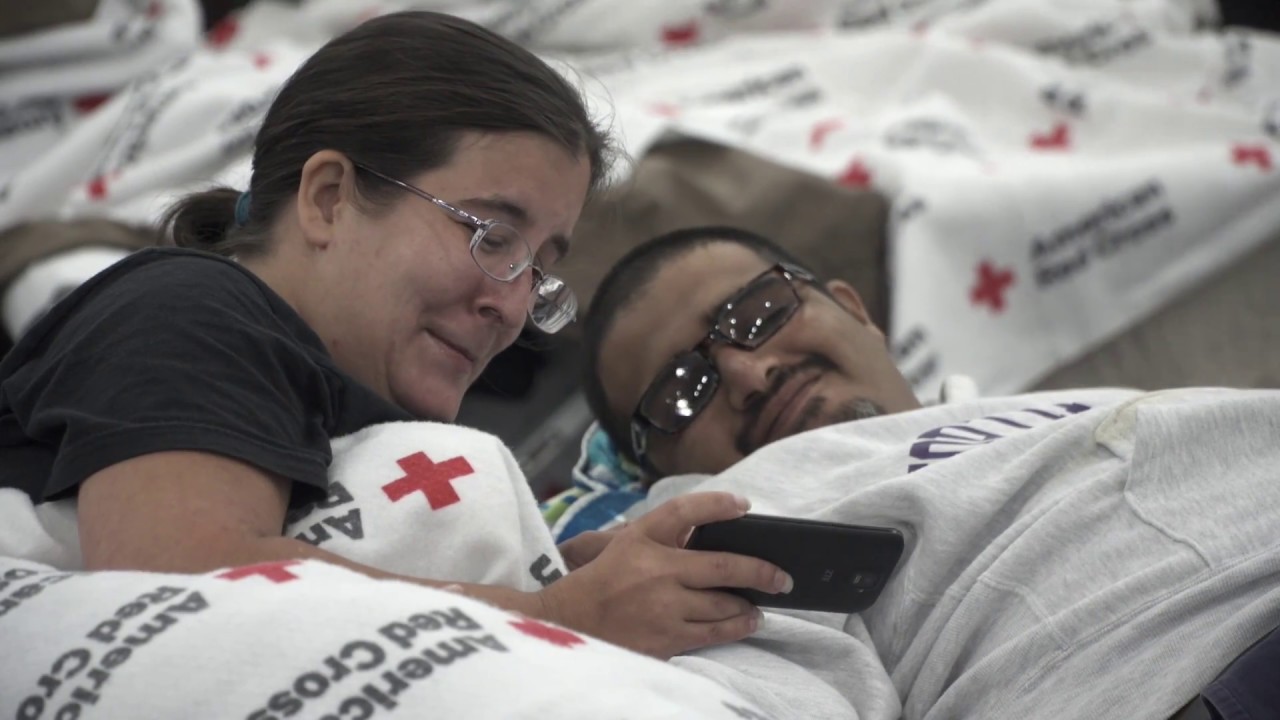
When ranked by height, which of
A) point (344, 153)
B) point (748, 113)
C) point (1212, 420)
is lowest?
point (748, 113)

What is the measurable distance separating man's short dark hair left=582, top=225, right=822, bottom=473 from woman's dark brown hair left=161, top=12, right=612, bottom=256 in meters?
0.30

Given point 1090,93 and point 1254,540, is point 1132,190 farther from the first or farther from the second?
point 1254,540

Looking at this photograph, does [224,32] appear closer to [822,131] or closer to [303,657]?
[822,131]

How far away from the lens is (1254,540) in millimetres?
902

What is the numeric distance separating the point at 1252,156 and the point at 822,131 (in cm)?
59

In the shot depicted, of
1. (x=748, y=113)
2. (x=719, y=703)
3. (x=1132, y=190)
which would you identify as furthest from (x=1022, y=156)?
(x=719, y=703)

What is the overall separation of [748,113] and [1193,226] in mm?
636

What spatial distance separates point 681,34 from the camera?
2.40 meters

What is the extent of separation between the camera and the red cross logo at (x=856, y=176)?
6.31 ft

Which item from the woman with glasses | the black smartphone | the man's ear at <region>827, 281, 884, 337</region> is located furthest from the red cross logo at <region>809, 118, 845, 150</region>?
the black smartphone

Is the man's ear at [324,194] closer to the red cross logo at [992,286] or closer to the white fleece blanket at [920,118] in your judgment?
the white fleece blanket at [920,118]

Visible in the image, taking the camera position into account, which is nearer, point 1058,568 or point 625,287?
point 1058,568

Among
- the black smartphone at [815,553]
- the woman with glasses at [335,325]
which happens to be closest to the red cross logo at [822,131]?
the woman with glasses at [335,325]

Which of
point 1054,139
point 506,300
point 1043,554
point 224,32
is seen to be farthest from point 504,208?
point 224,32
